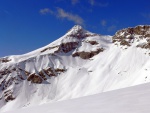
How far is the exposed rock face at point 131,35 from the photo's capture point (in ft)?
570

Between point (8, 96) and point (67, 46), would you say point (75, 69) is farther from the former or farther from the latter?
point (8, 96)

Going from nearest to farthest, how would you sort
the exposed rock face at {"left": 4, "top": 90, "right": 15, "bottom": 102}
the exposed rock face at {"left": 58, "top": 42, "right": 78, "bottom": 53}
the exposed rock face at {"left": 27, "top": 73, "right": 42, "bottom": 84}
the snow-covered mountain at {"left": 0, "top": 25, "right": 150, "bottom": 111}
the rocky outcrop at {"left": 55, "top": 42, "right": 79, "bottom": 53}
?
the snow-covered mountain at {"left": 0, "top": 25, "right": 150, "bottom": 111}
the exposed rock face at {"left": 4, "top": 90, "right": 15, "bottom": 102}
the exposed rock face at {"left": 27, "top": 73, "right": 42, "bottom": 84}
the rocky outcrop at {"left": 55, "top": 42, "right": 79, "bottom": 53}
the exposed rock face at {"left": 58, "top": 42, "right": 78, "bottom": 53}

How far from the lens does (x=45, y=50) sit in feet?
614

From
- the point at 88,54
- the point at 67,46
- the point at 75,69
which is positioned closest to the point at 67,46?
the point at 67,46

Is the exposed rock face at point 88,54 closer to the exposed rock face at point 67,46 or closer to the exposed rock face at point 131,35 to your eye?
the exposed rock face at point 67,46

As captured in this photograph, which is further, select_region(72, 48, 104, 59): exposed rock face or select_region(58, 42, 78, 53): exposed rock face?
select_region(58, 42, 78, 53): exposed rock face

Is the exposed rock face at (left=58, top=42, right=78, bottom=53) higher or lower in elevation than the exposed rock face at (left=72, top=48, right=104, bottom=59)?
higher

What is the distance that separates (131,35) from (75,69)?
4564cm

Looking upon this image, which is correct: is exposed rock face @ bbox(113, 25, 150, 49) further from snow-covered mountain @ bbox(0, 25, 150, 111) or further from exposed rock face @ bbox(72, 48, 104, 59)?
exposed rock face @ bbox(72, 48, 104, 59)

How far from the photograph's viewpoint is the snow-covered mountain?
13912cm

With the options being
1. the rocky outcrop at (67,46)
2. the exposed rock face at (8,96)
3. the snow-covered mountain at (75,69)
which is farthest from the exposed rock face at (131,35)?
the exposed rock face at (8,96)

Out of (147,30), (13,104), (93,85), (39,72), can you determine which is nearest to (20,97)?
(13,104)

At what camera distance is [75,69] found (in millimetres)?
160250

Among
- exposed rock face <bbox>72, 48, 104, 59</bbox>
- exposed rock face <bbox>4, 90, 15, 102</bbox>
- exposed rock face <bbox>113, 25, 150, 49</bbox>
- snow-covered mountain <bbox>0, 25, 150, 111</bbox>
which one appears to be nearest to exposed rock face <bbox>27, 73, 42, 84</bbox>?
snow-covered mountain <bbox>0, 25, 150, 111</bbox>
